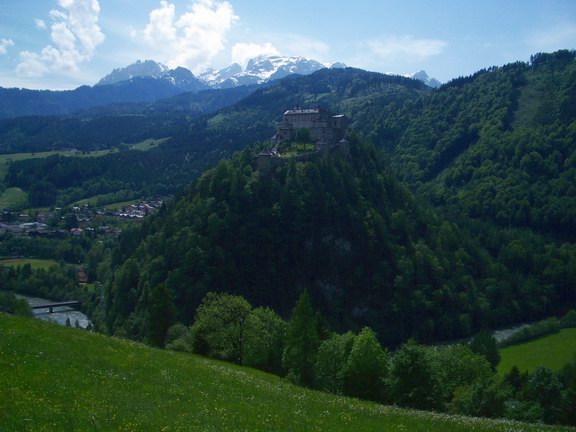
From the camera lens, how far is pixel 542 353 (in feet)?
393

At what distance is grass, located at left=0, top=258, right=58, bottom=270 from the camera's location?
581 feet

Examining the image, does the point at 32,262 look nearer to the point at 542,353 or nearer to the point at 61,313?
the point at 61,313

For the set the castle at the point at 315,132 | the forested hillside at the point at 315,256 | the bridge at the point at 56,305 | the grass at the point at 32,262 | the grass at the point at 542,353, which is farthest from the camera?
the grass at the point at 32,262

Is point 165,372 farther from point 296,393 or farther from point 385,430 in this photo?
point 385,430

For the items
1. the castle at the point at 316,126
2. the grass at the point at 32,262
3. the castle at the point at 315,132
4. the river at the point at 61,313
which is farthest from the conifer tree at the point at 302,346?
the grass at the point at 32,262

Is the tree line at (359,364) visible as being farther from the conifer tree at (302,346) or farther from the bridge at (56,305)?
the bridge at (56,305)

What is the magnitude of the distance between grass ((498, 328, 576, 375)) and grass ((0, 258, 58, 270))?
14170 centimetres

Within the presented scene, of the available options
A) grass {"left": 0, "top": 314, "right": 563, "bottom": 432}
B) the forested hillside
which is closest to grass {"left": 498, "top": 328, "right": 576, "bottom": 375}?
the forested hillside

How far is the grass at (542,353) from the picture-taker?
365ft

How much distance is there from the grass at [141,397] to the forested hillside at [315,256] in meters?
78.1

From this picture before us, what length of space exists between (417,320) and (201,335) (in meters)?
84.2

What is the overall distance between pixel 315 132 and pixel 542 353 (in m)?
80.6

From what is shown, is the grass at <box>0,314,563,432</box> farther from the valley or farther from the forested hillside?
the forested hillside

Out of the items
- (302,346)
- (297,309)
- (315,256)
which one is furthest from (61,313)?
(302,346)
